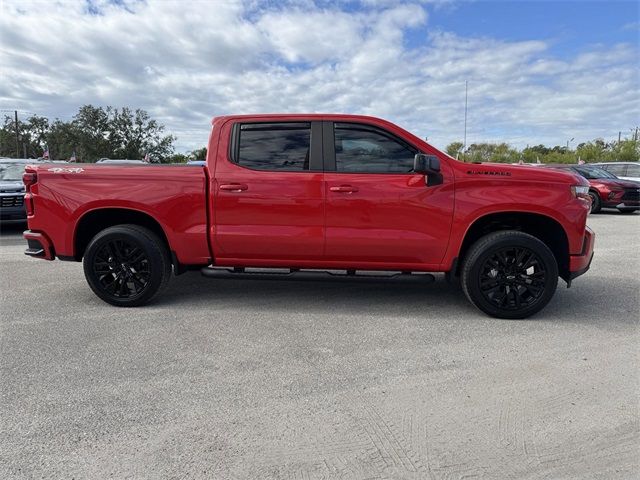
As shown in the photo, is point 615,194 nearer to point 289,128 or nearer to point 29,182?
point 289,128

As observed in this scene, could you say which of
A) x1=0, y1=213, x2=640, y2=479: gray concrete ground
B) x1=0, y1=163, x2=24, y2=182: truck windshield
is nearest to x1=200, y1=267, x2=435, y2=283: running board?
x1=0, y1=213, x2=640, y2=479: gray concrete ground

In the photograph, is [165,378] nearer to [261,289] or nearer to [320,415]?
[320,415]

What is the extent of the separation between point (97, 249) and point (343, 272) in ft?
8.21

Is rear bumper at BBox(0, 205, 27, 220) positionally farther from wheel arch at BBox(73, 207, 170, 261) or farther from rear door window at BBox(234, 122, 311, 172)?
rear door window at BBox(234, 122, 311, 172)

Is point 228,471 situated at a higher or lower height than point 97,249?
lower

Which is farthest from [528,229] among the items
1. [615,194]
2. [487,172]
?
[615,194]

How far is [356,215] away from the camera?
441cm

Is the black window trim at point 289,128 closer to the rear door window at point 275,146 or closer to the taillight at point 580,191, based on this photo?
the rear door window at point 275,146

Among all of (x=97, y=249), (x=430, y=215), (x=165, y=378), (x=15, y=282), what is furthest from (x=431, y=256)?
(x=15, y=282)

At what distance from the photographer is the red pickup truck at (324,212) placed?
14.3ft

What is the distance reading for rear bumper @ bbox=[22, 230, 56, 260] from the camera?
4.78 metres

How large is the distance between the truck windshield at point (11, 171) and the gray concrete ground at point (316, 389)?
6.80 metres

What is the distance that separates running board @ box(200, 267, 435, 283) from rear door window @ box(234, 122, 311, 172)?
1021mm

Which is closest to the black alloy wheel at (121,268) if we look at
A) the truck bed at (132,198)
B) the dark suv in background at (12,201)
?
the truck bed at (132,198)
